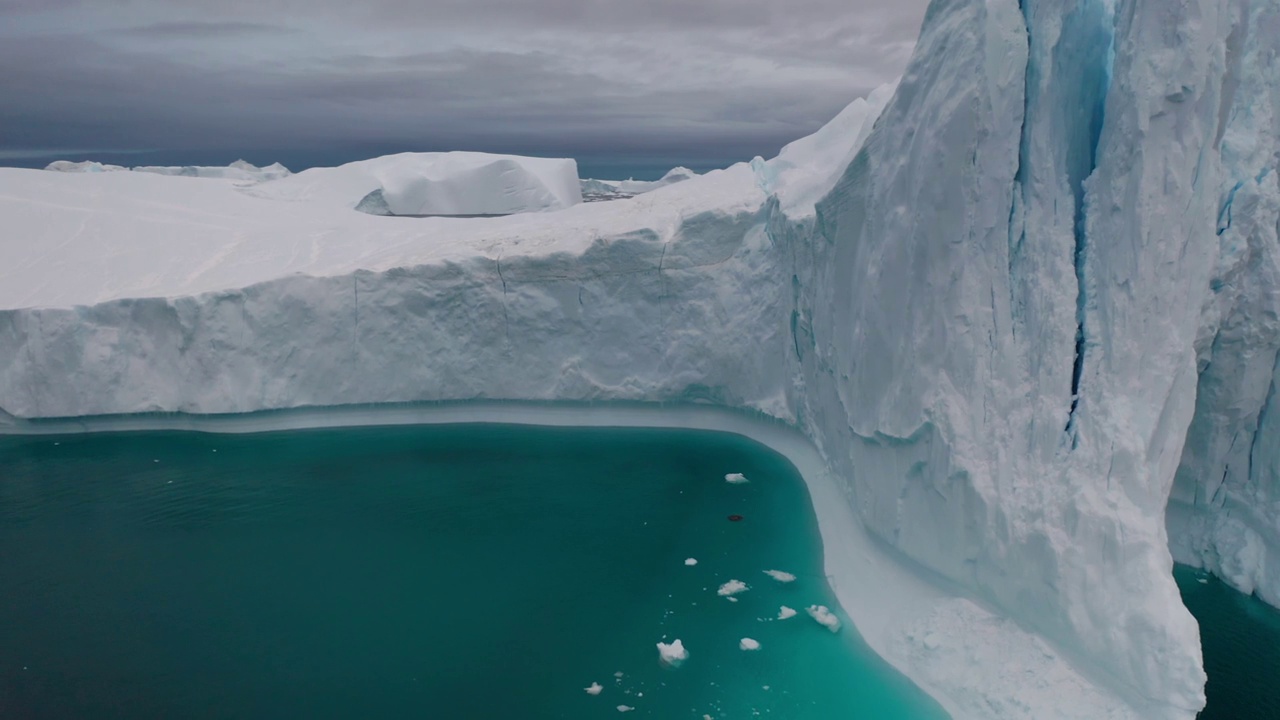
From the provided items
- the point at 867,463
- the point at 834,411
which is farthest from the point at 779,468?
the point at 867,463

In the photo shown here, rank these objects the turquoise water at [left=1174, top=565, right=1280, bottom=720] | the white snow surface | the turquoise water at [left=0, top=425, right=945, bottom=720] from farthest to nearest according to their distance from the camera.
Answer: the white snow surface, the turquoise water at [left=0, top=425, right=945, bottom=720], the turquoise water at [left=1174, top=565, right=1280, bottom=720]

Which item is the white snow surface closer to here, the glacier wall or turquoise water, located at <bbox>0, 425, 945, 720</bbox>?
turquoise water, located at <bbox>0, 425, 945, 720</bbox>

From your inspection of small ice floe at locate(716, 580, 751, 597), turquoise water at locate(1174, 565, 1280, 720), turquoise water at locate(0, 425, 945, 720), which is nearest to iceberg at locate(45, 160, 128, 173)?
turquoise water at locate(0, 425, 945, 720)

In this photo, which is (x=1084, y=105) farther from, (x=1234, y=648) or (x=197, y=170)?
(x=197, y=170)

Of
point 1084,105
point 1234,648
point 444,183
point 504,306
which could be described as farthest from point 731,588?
point 444,183

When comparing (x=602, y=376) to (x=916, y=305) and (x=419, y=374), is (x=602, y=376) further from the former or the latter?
(x=916, y=305)

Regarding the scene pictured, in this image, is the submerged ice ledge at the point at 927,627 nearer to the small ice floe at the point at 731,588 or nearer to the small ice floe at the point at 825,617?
the small ice floe at the point at 825,617

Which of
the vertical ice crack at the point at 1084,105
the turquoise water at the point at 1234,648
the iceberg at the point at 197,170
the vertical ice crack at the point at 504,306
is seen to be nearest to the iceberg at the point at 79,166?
the iceberg at the point at 197,170
